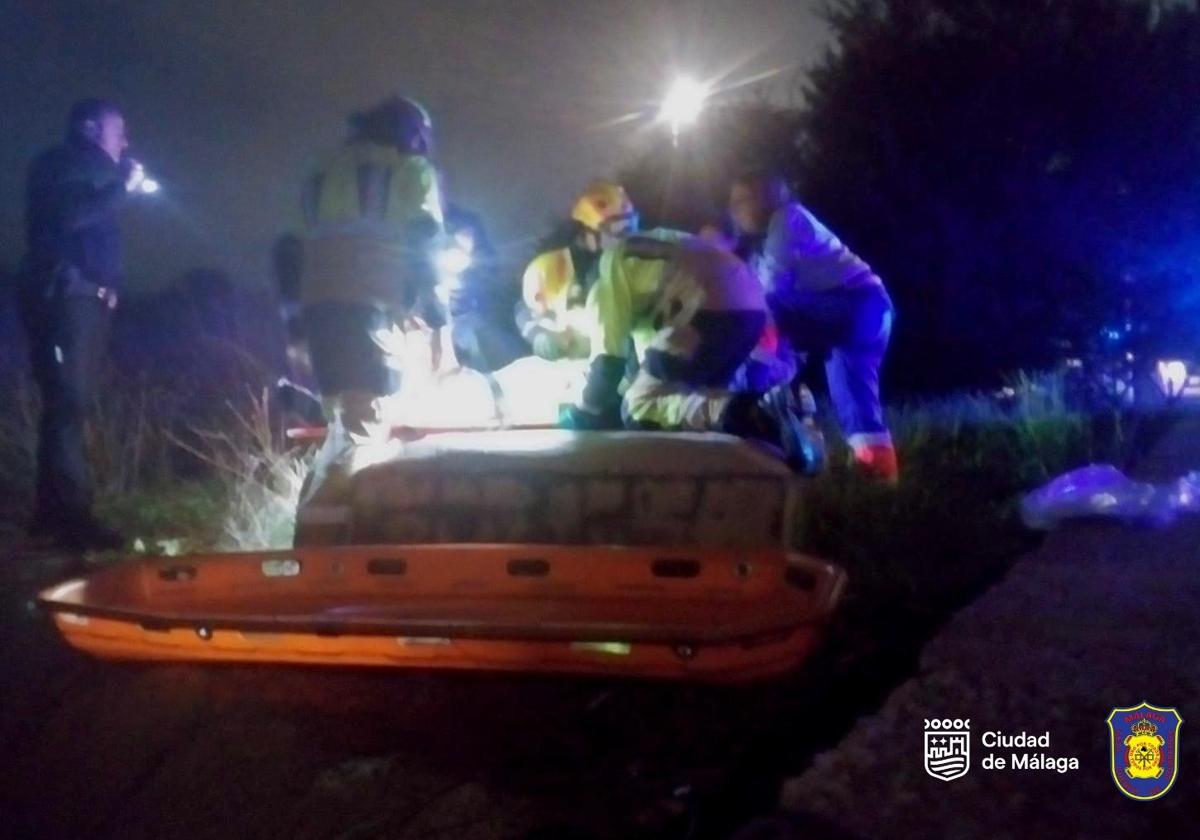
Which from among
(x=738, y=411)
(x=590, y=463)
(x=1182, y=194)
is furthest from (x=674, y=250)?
(x=1182, y=194)

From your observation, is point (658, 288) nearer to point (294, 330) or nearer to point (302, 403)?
point (294, 330)

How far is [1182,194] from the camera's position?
11.2 metres

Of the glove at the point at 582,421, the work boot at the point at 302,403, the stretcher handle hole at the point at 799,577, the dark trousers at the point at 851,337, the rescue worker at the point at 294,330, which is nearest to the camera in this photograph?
the stretcher handle hole at the point at 799,577

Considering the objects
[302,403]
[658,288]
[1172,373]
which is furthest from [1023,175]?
[302,403]

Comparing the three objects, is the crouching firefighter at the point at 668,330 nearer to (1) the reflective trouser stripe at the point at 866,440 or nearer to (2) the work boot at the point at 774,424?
(2) the work boot at the point at 774,424

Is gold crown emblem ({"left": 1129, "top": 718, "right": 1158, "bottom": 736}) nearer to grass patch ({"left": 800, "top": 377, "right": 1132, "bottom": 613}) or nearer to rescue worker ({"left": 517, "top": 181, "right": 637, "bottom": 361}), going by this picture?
grass patch ({"left": 800, "top": 377, "right": 1132, "bottom": 613})

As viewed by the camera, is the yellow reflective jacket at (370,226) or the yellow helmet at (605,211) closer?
the yellow reflective jacket at (370,226)

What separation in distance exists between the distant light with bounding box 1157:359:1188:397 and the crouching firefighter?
592cm

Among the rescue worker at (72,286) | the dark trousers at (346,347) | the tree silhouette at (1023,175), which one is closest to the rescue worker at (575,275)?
the dark trousers at (346,347)

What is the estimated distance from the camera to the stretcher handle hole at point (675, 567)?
3891mm

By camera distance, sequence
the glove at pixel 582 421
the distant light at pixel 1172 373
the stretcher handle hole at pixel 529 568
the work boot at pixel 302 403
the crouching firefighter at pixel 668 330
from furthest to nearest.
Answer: the distant light at pixel 1172 373, the work boot at pixel 302 403, the glove at pixel 582 421, the crouching firefighter at pixel 668 330, the stretcher handle hole at pixel 529 568

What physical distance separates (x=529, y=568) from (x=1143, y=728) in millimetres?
1686

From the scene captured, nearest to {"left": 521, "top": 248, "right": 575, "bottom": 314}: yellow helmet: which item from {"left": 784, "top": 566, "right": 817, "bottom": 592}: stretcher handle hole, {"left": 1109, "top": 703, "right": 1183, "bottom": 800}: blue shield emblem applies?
{"left": 784, "top": 566, "right": 817, "bottom": 592}: stretcher handle hole

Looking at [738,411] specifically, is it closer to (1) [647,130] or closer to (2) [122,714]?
(2) [122,714]
